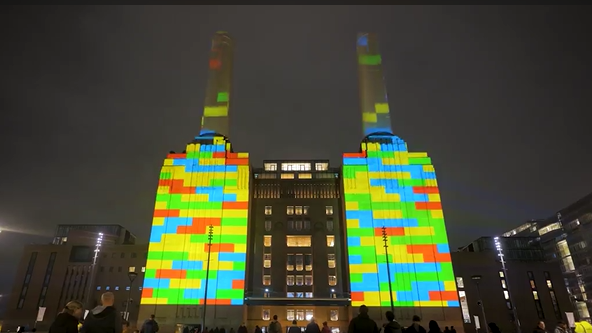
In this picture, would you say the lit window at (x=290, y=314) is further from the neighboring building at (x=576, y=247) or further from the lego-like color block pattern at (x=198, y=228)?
the neighboring building at (x=576, y=247)

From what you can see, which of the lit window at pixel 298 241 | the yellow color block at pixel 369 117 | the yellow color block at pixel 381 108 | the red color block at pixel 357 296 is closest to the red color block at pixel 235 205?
the lit window at pixel 298 241

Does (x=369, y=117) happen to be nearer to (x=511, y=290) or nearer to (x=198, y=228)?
(x=198, y=228)

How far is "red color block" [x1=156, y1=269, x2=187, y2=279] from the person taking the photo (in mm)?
62156

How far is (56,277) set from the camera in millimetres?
89312

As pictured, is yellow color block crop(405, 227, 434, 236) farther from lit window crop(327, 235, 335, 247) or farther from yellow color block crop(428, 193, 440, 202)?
lit window crop(327, 235, 335, 247)

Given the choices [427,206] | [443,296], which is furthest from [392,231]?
[443,296]

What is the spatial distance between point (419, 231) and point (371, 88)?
112ft

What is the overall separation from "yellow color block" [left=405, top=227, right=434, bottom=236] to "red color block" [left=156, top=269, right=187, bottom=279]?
38539mm

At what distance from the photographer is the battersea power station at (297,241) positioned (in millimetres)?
60781

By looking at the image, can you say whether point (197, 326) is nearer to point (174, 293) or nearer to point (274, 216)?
point (174, 293)

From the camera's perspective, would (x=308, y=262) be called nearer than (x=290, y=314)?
No

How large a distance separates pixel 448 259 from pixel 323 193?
26.0 metres

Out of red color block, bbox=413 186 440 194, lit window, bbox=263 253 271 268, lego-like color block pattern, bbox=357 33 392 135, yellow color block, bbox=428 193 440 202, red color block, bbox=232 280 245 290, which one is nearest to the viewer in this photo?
red color block, bbox=232 280 245 290

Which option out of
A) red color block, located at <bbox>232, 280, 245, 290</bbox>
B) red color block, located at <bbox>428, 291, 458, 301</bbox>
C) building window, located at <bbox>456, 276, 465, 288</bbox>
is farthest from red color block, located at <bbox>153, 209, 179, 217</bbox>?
building window, located at <bbox>456, 276, 465, 288</bbox>
